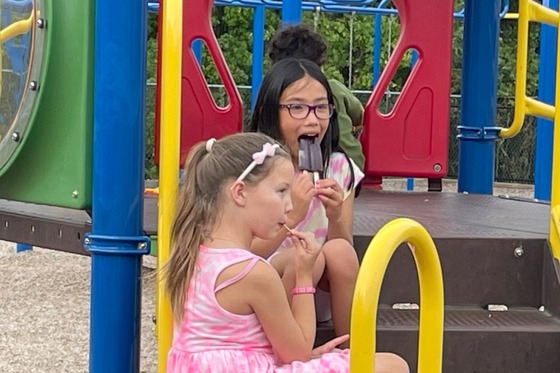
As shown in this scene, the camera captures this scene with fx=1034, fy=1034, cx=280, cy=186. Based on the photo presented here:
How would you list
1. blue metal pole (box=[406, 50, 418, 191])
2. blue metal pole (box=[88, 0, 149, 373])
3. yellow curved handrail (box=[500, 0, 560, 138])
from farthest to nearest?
blue metal pole (box=[406, 50, 418, 191]) → yellow curved handrail (box=[500, 0, 560, 138]) → blue metal pole (box=[88, 0, 149, 373])

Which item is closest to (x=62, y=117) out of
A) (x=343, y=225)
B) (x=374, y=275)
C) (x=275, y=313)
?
(x=343, y=225)

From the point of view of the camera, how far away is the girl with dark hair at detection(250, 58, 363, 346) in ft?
8.64

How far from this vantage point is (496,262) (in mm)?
3164

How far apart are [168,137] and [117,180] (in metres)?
0.21

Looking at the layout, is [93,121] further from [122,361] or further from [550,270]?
[550,270]

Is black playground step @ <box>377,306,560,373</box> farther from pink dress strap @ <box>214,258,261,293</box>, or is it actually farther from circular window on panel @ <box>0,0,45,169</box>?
circular window on panel @ <box>0,0,45,169</box>

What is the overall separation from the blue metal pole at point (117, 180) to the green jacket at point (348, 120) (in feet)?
5.89

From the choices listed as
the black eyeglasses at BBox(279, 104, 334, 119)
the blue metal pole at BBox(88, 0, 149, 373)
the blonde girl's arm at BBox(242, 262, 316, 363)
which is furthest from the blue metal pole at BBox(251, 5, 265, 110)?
the blonde girl's arm at BBox(242, 262, 316, 363)

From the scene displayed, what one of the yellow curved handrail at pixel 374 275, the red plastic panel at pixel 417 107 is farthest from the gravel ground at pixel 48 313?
the yellow curved handrail at pixel 374 275

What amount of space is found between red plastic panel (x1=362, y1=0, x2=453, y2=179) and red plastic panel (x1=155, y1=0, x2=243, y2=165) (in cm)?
72

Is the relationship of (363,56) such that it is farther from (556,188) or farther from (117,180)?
(117,180)

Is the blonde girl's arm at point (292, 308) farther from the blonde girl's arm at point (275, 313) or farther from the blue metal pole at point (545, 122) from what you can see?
the blue metal pole at point (545, 122)

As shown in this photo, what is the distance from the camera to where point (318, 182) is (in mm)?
2611

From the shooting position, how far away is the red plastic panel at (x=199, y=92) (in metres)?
4.53
